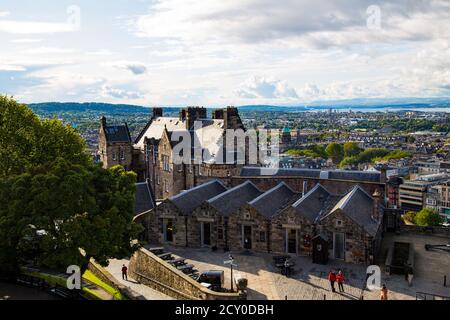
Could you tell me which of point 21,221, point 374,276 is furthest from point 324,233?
point 21,221

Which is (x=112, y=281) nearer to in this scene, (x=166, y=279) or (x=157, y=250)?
(x=166, y=279)

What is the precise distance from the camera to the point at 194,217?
4647 cm

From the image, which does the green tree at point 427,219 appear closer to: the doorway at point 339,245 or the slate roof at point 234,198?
the slate roof at point 234,198

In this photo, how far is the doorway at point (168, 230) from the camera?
156 feet

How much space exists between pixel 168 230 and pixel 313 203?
14498 mm

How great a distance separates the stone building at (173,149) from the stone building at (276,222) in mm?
Result: 8961

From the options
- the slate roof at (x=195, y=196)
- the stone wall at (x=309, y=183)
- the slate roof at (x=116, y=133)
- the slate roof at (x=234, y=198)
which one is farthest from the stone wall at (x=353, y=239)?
the slate roof at (x=116, y=133)

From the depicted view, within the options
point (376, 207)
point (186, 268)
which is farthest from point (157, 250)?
point (376, 207)

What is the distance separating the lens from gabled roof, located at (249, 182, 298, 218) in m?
44.7

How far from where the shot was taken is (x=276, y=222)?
4356 centimetres

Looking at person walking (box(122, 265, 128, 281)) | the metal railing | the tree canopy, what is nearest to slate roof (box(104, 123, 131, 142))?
the tree canopy

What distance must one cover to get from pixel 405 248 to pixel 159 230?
23200 millimetres
